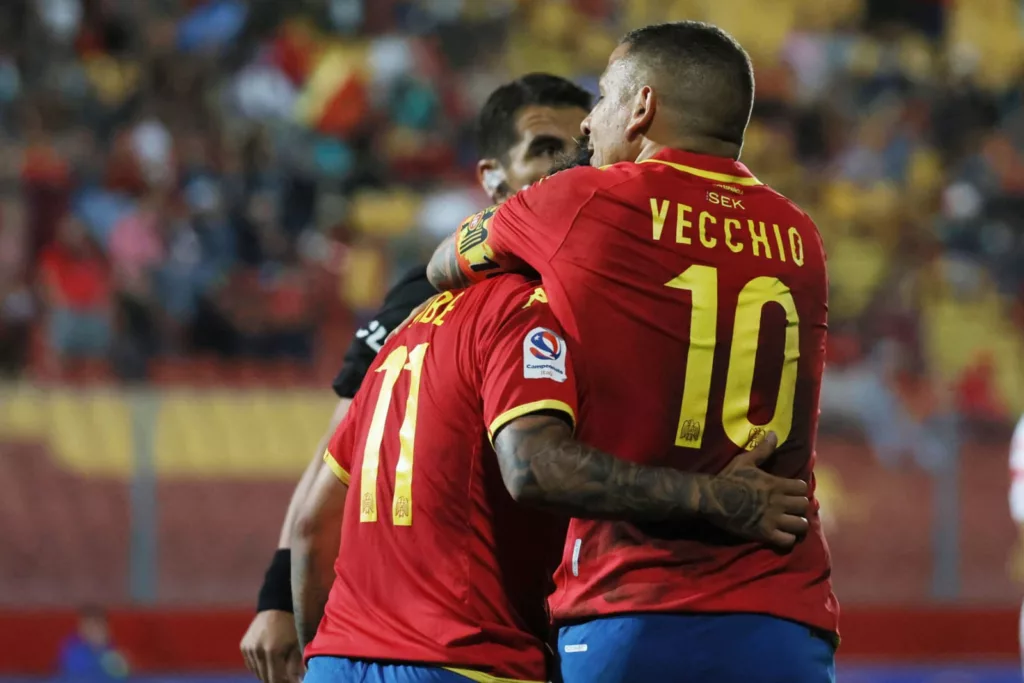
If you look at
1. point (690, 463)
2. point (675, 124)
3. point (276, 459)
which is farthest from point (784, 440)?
point (276, 459)

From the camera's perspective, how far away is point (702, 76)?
2879 mm

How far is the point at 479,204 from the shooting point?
11.8m

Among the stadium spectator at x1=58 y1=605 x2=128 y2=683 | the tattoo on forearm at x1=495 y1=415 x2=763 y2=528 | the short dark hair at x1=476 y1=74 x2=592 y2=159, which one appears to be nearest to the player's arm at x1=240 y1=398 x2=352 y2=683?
the tattoo on forearm at x1=495 y1=415 x2=763 y2=528

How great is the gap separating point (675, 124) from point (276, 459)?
6.76m

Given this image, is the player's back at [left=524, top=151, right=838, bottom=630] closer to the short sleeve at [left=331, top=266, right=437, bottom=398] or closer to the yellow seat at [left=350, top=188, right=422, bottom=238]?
the short sleeve at [left=331, top=266, right=437, bottom=398]

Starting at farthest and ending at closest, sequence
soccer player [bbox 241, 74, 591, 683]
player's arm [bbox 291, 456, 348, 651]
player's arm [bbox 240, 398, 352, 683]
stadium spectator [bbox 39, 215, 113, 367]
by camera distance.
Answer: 1. stadium spectator [bbox 39, 215, 113, 367]
2. soccer player [bbox 241, 74, 591, 683]
3. player's arm [bbox 240, 398, 352, 683]
4. player's arm [bbox 291, 456, 348, 651]

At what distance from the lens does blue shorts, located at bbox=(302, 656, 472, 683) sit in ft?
8.68

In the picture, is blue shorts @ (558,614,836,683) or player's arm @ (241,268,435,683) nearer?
blue shorts @ (558,614,836,683)

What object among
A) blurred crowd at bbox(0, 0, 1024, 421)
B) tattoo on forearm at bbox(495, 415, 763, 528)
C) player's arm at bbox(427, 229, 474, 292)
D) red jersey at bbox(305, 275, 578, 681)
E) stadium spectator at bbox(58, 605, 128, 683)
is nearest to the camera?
tattoo on forearm at bbox(495, 415, 763, 528)

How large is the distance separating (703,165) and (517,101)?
4.46 ft

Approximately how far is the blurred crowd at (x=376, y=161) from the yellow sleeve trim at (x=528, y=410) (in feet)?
24.6

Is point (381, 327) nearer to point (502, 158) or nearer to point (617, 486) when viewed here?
point (502, 158)

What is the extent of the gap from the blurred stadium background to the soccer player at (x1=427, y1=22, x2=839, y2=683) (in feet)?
21.4

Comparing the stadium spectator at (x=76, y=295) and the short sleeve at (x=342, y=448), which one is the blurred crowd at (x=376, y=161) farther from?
the short sleeve at (x=342, y=448)
